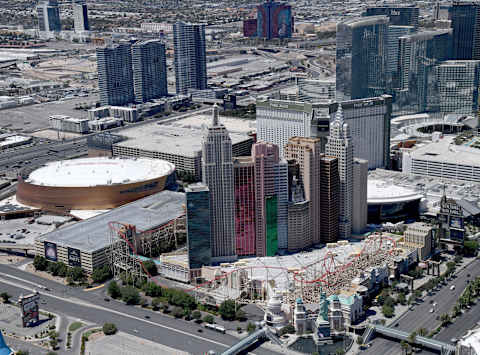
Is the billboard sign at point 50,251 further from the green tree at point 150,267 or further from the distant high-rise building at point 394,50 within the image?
the distant high-rise building at point 394,50

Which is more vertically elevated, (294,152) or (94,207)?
(294,152)

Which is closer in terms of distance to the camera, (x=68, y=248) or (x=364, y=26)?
(x=68, y=248)

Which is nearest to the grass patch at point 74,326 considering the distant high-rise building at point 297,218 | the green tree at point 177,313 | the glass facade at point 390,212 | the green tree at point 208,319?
the green tree at point 177,313

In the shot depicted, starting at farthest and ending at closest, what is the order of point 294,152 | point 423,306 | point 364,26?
point 364,26 → point 294,152 → point 423,306

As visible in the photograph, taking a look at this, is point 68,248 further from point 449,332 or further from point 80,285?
point 449,332

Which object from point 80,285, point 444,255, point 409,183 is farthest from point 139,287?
point 409,183

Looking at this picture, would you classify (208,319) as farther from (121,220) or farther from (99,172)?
(99,172)

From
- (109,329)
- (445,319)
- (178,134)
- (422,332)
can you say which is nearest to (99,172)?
(178,134)
